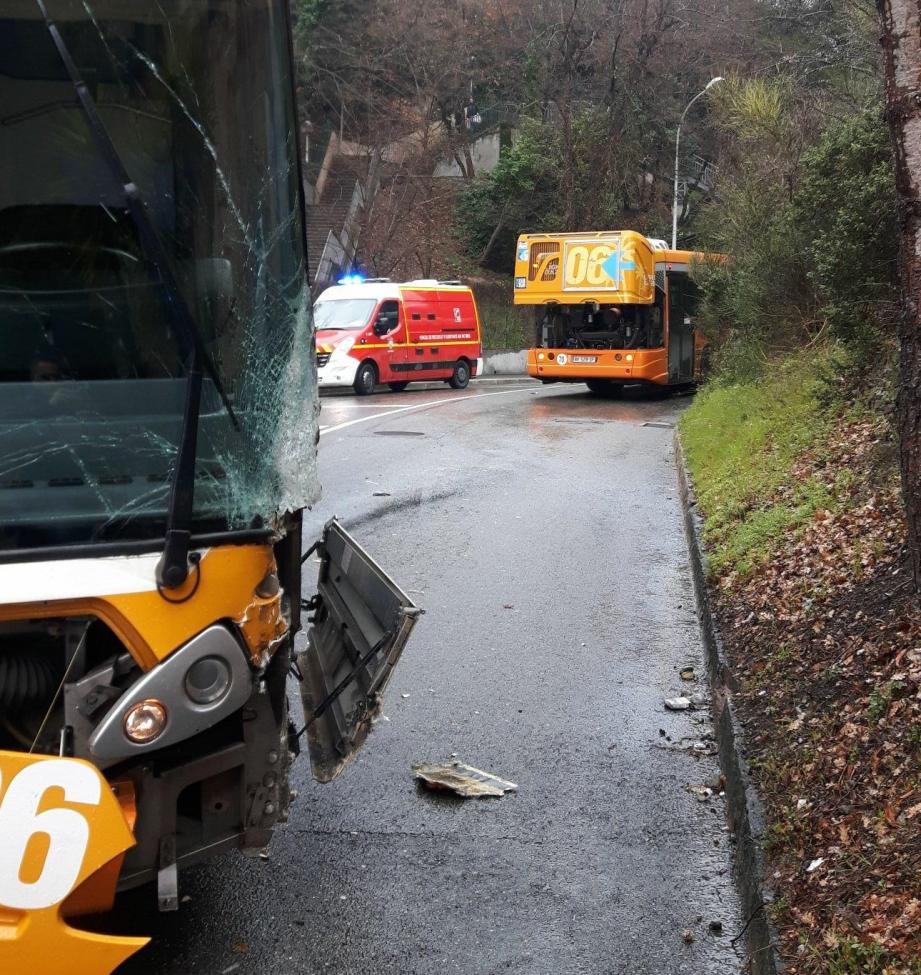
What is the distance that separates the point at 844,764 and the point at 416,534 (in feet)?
21.7

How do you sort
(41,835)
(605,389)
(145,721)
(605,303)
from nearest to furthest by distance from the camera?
(41,835) → (145,721) → (605,303) → (605,389)

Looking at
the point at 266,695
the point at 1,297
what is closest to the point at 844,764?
the point at 266,695

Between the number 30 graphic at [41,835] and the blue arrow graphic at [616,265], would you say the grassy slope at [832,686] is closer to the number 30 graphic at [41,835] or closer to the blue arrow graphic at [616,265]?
the number 30 graphic at [41,835]

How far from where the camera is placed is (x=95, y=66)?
325 centimetres

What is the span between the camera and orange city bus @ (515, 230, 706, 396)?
24.4 metres

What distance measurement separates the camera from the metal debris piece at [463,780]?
5.11 meters

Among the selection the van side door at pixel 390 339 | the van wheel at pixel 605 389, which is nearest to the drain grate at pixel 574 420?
the van wheel at pixel 605 389

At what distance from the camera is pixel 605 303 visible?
24.8 meters

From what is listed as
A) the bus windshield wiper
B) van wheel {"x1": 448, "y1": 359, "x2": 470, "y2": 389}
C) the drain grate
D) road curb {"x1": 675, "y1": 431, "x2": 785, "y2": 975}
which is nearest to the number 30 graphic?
the bus windshield wiper

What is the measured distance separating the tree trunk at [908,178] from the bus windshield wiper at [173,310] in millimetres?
2409

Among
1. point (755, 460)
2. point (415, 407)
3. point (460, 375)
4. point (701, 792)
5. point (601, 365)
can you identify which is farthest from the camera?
point (460, 375)

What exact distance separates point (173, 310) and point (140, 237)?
0.24 meters

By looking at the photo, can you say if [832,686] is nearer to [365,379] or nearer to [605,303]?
[605,303]

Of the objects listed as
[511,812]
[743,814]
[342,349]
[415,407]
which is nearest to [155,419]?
[511,812]
